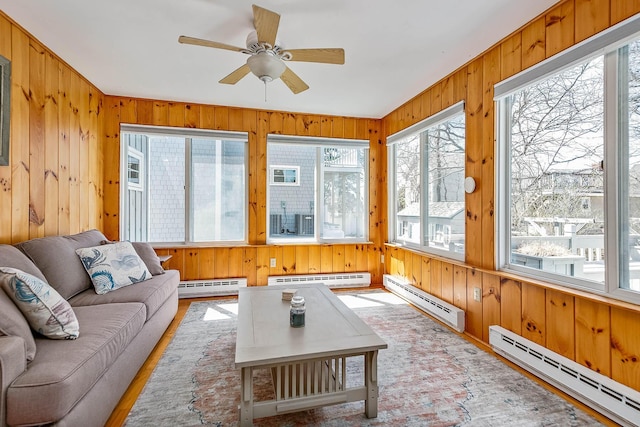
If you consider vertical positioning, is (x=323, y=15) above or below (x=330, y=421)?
above

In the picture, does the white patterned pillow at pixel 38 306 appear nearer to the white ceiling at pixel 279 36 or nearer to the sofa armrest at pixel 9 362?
the sofa armrest at pixel 9 362

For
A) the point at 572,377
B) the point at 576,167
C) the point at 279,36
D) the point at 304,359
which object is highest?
the point at 279,36

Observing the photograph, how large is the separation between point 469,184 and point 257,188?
255 centimetres

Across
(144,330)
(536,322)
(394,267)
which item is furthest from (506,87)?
(144,330)

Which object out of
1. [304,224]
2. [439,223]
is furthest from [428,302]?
[304,224]

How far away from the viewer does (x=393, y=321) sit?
305cm

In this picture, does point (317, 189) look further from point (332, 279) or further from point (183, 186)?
point (183, 186)

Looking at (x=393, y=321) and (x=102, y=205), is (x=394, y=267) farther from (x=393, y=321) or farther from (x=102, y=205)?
(x=102, y=205)

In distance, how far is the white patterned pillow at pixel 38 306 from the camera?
4.86 feet

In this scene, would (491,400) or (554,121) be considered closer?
(491,400)

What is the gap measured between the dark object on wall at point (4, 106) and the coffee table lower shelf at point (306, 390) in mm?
2315

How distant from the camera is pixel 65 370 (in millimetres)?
1291

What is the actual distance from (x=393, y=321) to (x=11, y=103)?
11.9ft

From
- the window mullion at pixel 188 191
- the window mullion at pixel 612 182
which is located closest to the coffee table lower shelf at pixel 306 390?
the window mullion at pixel 612 182
